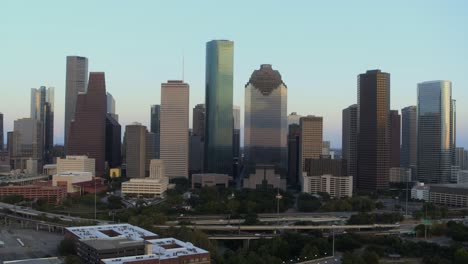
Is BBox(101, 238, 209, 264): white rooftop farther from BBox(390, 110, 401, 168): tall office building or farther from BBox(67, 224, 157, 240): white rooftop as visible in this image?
BBox(390, 110, 401, 168): tall office building

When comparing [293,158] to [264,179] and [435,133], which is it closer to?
[264,179]

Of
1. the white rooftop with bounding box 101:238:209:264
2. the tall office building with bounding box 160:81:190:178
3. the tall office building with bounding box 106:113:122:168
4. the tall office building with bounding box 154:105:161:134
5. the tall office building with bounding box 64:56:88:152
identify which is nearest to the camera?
the white rooftop with bounding box 101:238:209:264

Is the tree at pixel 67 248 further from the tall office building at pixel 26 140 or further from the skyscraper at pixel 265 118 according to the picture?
the tall office building at pixel 26 140

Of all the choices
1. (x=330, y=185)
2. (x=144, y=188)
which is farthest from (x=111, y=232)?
(x=330, y=185)

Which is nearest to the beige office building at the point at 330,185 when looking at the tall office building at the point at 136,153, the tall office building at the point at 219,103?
the tall office building at the point at 219,103

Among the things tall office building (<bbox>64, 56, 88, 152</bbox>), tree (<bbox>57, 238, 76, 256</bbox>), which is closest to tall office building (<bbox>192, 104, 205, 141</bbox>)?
tall office building (<bbox>64, 56, 88, 152</bbox>)

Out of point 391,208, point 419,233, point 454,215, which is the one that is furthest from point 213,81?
point 419,233

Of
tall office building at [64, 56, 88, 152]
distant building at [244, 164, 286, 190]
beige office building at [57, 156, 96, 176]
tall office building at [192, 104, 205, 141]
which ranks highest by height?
tall office building at [64, 56, 88, 152]

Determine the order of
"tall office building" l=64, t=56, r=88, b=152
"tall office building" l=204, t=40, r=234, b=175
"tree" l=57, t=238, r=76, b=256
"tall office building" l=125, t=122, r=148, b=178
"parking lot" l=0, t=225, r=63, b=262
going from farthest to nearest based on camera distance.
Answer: "tall office building" l=64, t=56, r=88, b=152 < "tall office building" l=125, t=122, r=148, b=178 < "tall office building" l=204, t=40, r=234, b=175 < "parking lot" l=0, t=225, r=63, b=262 < "tree" l=57, t=238, r=76, b=256
